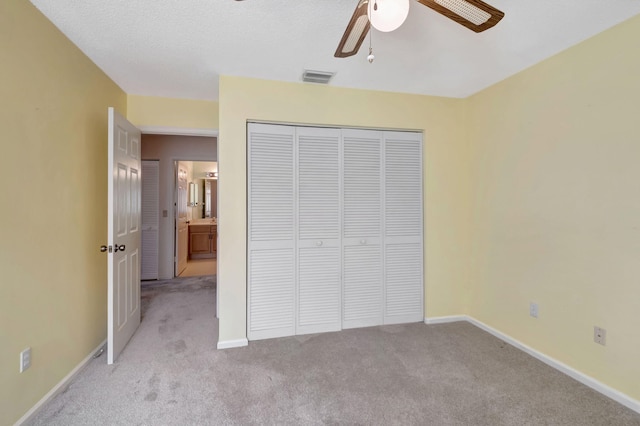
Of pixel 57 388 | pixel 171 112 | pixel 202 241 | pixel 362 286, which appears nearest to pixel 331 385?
pixel 362 286

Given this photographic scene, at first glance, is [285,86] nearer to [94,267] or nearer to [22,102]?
[22,102]

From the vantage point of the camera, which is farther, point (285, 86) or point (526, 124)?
point (285, 86)

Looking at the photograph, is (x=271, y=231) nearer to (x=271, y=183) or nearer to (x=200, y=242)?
(x=271, y=183)

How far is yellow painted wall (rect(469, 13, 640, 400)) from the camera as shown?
1.91 metres

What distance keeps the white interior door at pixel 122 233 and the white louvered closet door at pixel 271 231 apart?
1048mm

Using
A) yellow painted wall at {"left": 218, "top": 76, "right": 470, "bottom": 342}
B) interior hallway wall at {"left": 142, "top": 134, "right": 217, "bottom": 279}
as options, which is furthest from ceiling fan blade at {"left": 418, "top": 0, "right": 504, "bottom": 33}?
interior hallway wall at {"left": 142, "top": 134, "right": 217, "bottom": 279}

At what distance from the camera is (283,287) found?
2.88m

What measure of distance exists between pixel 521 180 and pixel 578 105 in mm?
671

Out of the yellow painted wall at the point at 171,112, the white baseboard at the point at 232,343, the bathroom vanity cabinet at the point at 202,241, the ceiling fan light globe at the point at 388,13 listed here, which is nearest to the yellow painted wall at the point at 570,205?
the ceiling fan light globe at the point at 388,13

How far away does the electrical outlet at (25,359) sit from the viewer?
1.68 m

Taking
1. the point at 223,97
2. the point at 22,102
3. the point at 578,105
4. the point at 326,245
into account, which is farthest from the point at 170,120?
the point at 578,105

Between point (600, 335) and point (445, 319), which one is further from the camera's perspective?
point (445, 319)

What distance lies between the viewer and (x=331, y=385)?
82.7 inches

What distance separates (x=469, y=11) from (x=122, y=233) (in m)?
2.87
